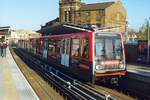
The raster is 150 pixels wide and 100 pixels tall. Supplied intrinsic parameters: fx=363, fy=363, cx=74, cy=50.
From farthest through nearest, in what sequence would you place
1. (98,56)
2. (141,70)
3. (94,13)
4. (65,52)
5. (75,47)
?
1. (94,13)
2. (141,70)
3. (65,52)
4. (75,47)
5. (98,56)

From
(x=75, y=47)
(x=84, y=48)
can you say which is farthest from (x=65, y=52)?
(x=84, y=48)

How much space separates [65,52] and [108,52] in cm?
441

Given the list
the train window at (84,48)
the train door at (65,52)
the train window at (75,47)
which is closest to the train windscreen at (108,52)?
the train window at (84,48)

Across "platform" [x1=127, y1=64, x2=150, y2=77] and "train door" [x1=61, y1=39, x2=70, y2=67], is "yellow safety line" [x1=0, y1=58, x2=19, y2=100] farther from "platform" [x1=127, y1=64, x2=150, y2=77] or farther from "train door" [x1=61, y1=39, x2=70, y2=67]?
"platform" [x1=127, y1=64, x2=150, y2=77]

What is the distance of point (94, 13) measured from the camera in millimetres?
82375

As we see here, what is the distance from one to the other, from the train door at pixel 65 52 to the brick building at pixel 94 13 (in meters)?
58.9

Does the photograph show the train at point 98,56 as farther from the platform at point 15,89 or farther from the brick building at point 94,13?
the brick building at point 94,13

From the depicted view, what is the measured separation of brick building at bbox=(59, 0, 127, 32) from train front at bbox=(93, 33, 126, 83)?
6260cm

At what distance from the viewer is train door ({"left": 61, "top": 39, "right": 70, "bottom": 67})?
20.0 m

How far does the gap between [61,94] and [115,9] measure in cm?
7068

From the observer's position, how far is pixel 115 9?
85500mm

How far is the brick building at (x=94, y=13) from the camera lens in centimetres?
8200

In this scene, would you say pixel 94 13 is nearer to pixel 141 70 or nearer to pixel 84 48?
pixel 141 70

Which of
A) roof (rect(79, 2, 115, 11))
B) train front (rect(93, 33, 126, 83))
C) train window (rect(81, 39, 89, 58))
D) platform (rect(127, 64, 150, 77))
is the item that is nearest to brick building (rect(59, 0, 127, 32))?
roof (rect(79, 2, 115, 11))
